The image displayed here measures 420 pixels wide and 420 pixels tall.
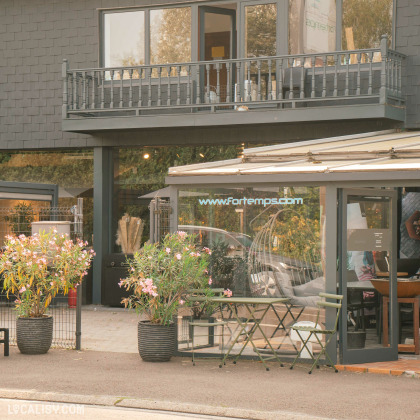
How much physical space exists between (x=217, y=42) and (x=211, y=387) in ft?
29.5

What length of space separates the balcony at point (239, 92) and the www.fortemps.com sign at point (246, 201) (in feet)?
13.2

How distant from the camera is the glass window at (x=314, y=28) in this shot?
15273 millimetres

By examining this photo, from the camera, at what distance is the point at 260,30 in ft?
51.9

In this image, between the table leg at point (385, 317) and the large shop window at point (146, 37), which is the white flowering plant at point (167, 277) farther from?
the large shop window at point (146, 37)

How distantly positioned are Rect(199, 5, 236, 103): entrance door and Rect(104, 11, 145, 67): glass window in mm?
1303

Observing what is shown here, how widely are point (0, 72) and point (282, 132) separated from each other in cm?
625

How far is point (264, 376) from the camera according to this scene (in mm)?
9562

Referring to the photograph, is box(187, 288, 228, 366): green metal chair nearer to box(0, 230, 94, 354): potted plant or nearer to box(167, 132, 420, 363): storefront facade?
box(167, 132, 420, 363): storefront facade

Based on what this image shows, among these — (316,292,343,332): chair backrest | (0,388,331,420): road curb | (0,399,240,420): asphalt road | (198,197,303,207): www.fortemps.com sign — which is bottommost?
(0,399,240,420): asphalt road

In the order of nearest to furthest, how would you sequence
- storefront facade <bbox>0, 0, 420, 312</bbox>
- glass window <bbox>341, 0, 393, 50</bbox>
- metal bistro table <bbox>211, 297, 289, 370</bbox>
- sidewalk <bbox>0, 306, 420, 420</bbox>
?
sidewalk <bbox>0, 306, 420, 420</bbox>, metal bistro table <bbox>211, 297, 289, 370</bbox>, storefront facade <bbox>0, 0, 420, 312</bbox>, glass window <bbox>341, 0, 393, 50</bbox>

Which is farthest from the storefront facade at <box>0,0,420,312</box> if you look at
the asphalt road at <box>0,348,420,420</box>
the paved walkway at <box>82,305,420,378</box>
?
the asphalt road at <box>0,348,420,420</box>

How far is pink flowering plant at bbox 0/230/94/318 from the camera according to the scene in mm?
10953

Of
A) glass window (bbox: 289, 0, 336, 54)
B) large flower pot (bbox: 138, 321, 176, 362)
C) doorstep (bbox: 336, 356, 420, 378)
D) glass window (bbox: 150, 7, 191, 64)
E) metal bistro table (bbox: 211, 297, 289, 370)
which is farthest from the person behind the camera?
glass window (bbox: 150, 7, 191, 64)

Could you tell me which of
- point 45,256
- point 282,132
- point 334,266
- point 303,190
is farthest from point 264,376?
point 282,132
